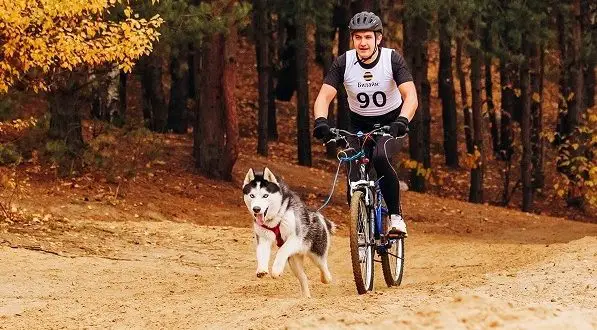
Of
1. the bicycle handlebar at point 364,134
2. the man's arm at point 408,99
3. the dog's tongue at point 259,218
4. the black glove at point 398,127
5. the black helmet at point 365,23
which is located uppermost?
the black helmet at point 365,23

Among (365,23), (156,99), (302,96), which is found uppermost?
(365,23)

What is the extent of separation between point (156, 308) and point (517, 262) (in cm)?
569

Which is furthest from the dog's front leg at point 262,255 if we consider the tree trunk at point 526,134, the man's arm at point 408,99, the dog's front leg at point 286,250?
the tree trunk at point 526,134

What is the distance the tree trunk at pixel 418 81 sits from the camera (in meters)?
31.9

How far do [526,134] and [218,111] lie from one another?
11500 millimetres

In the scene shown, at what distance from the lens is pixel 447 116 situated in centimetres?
4212

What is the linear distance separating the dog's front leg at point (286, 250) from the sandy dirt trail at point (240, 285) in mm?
433

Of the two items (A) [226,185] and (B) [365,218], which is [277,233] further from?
(A) [226,185]

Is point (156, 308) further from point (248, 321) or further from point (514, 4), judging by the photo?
point (514, 4)

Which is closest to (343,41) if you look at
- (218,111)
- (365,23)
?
(218,111)

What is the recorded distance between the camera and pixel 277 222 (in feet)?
36.7

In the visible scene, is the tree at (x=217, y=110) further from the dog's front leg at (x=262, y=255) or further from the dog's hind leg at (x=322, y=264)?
the dog's front leg at (x=262, y=255)

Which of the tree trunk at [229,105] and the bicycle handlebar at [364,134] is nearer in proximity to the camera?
the bicycle handlebar at [364,134]

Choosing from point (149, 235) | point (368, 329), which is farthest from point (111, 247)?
point (368, 329)
